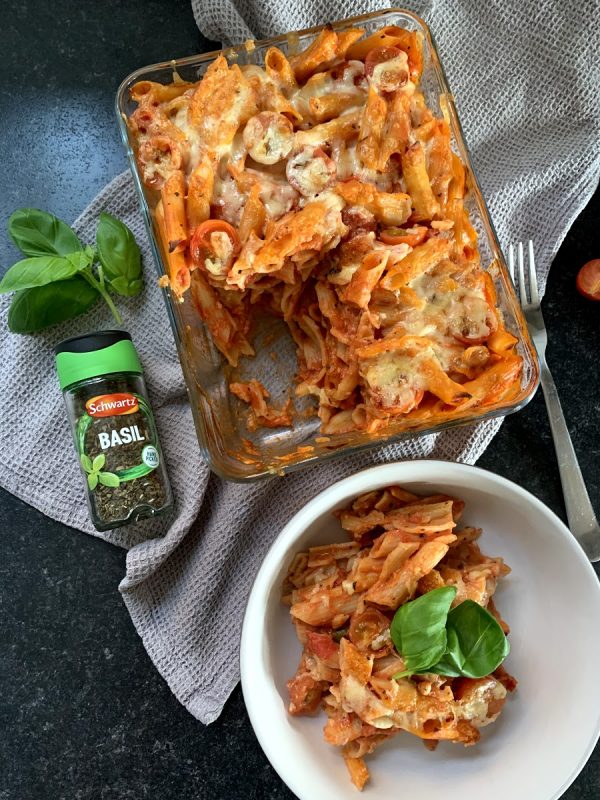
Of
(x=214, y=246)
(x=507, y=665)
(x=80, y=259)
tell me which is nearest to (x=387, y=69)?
(x=214, y=246)

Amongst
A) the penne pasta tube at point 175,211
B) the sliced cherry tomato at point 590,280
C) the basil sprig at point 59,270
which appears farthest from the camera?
the sliced cherry tomato at point 590,280

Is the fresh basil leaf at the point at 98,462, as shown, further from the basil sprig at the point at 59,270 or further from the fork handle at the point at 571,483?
the fork handle at the point at 571,483

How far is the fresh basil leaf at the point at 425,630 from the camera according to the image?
141 cm

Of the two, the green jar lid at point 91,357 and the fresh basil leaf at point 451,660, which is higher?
the green jar lid at point 91,357

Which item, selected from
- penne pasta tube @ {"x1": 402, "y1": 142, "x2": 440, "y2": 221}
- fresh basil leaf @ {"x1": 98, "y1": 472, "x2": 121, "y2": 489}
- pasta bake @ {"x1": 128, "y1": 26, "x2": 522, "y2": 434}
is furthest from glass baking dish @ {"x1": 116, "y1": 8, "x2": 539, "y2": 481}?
fresh basil leaf @ {"x1": 98, "y1": 472, "x2": 121, "y2": 489}

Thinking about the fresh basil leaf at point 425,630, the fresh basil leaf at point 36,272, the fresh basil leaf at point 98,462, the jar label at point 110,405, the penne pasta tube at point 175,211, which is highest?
the penne pasta tube at point 175,211

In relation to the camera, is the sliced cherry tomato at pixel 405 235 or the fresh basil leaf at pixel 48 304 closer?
the sliced cherry tomato at pixel 405 235

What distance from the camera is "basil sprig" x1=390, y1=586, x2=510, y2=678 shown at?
1.41 meters

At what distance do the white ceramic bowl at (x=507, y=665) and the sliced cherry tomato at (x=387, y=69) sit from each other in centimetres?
74

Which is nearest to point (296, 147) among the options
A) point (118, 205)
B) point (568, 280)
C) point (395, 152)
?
point (395, 152)

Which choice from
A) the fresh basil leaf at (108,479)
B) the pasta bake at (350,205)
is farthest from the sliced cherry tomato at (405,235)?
the fresh basil leaf at (108,479)

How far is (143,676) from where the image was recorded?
5.83 ft

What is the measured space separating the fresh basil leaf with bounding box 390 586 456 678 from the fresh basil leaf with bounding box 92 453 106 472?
0.69 m

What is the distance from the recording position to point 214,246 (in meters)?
1.39
